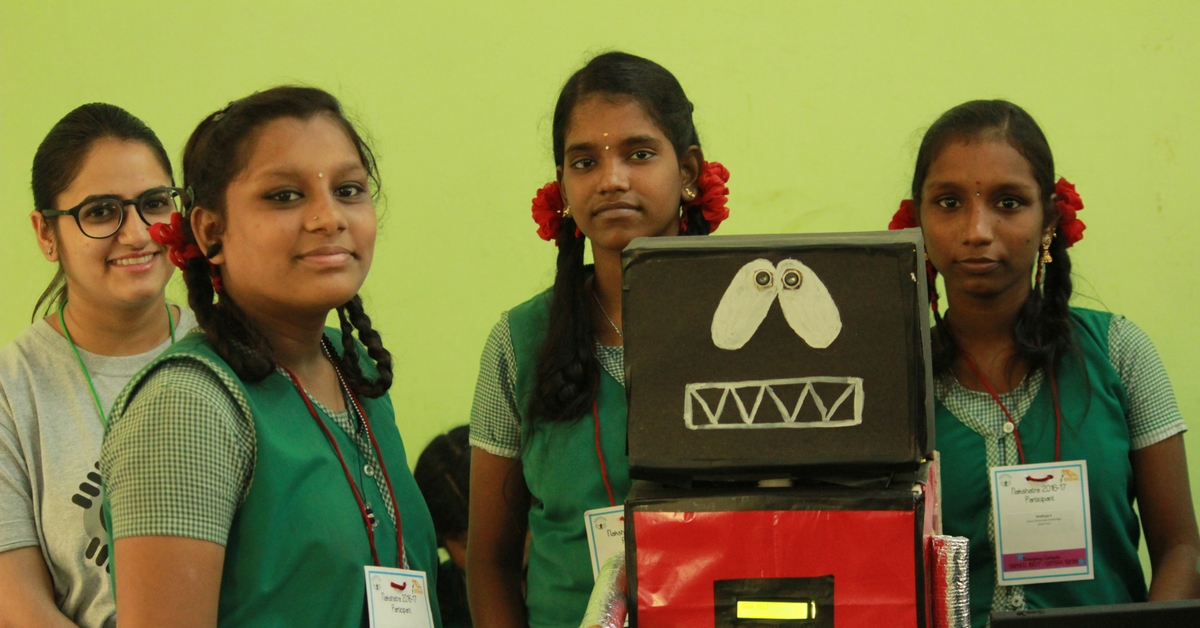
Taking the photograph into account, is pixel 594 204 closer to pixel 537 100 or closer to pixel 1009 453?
pixel 1009 453

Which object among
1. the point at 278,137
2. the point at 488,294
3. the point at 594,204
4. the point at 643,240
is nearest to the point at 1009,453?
the point at 594,204

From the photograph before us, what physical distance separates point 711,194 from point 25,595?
126 cm

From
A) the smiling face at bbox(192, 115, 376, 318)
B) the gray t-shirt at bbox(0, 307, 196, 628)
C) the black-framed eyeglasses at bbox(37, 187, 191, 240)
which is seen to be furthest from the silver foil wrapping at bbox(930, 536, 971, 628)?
the black-framed eyeglasses at bbox(37, 187, 191, 240)

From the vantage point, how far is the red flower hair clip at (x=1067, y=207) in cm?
167

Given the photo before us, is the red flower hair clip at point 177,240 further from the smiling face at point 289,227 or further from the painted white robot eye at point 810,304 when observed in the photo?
the painted white robot eye at point 810,304

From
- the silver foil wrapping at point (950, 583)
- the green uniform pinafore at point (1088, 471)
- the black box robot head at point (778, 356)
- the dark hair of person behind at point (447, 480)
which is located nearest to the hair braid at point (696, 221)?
the green uniform pinafore at point (1088, 471)

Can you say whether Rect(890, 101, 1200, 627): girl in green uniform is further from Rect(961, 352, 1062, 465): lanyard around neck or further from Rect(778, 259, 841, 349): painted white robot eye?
Rect(778, 259, 841, 349): painted white robot eye

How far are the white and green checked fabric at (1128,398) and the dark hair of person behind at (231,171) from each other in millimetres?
950

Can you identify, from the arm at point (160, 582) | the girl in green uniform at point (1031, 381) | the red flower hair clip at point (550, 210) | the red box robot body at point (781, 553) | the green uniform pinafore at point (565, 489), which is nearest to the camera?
the red box robot body at point (781, 553)

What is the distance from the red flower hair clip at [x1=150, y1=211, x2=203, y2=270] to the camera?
1344 mm

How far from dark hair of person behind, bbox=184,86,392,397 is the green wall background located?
1261mm

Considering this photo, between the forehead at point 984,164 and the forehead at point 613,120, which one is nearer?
the forehead at point 613,120

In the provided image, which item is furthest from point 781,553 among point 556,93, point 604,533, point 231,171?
point 556,93

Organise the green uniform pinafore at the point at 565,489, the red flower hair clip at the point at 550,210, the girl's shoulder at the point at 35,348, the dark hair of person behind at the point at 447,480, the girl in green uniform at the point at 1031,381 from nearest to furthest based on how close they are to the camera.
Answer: the green uniform pinafore at the point at 565,489, the girl in green uniform at the point at 1031,381, the red flower hair clip at the point at 550,210, the girl's shoulder at the point at 35,348, the dark hair of person behind at the point at 447,480
